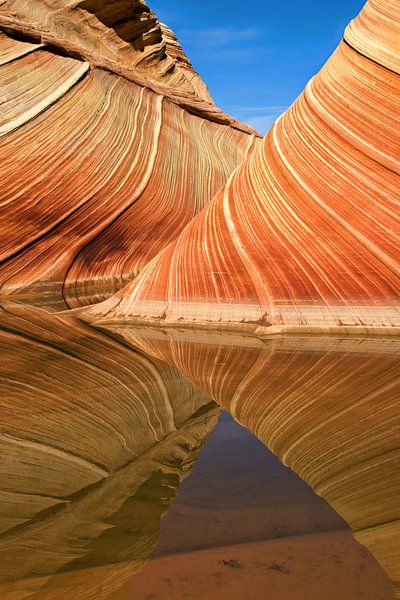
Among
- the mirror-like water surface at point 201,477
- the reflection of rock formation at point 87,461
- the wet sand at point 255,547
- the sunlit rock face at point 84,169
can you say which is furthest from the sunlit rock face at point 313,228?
the wet sand at point 255,547

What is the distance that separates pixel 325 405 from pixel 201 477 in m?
0.59

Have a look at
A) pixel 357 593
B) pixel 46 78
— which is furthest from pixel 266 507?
pixel 46 78

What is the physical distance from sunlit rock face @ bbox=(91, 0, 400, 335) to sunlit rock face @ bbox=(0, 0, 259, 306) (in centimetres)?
165

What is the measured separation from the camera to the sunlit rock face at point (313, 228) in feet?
11.1

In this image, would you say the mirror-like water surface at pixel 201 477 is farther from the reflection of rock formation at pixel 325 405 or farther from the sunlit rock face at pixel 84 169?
the sunlit rock face at pixel 84 169

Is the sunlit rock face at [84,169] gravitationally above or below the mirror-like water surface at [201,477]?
above

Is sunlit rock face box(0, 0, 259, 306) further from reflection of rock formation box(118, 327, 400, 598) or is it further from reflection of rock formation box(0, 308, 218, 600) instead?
reflection of rock formation box(0, 308, 218, 600)

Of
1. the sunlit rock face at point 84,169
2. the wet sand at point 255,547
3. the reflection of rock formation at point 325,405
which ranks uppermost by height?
the sunlit rock face at point 84,169

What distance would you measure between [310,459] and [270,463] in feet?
0.31

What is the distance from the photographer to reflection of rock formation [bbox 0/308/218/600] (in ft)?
3.52

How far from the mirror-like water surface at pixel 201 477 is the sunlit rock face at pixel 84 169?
311 centimetres

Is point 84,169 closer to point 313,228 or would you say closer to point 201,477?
point 313,228

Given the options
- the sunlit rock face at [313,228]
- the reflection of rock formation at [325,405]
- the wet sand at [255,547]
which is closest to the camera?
the wet sand at [255,547]

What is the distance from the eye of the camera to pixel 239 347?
119 inches
